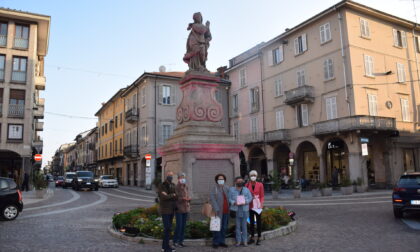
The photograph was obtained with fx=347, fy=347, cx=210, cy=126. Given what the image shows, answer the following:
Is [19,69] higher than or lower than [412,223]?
higher

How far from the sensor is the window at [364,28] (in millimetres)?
27406

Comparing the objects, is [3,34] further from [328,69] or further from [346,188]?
[346,188]

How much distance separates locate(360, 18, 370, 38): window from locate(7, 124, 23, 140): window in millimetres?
29625

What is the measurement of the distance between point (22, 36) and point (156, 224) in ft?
98.4

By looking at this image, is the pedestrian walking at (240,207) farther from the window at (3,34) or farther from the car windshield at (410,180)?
the window at (3,34)

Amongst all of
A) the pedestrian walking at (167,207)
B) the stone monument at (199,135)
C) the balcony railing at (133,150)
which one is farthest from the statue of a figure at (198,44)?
the balcony railing at (133,150)

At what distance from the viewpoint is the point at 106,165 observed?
5806cm

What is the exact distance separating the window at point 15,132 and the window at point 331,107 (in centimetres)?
2610

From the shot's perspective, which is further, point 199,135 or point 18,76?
point 18,76

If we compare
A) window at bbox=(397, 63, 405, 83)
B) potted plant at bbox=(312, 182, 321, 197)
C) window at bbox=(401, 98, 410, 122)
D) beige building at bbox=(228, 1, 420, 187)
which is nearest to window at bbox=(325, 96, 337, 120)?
beige building at bbox=(228, 1, 420, 187)

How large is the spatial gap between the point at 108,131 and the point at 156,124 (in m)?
21.4

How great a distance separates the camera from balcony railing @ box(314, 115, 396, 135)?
2489 centimetres

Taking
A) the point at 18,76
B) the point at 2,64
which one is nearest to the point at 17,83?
the point at 18,76

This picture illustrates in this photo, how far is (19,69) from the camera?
3080cm
